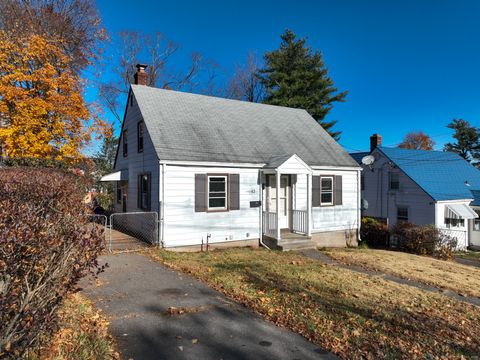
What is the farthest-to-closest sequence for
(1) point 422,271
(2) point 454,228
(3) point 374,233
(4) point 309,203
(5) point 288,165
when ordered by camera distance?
(2) point 454,228
(3) point 374,233
(4) point 309,203
(5) point 288,165
(1) point 422,271

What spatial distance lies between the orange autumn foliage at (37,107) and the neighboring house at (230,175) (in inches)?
104

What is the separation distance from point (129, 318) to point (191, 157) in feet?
23.4

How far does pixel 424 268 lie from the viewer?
10906mm

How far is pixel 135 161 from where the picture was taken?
46.4 feet

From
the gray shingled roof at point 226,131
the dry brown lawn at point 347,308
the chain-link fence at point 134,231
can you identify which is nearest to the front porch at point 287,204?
the gray shingled roof at point 226,131

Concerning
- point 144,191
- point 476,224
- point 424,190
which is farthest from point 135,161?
point 476,224

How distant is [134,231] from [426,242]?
1350 centimetres

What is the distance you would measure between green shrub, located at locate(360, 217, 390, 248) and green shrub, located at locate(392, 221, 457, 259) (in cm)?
82

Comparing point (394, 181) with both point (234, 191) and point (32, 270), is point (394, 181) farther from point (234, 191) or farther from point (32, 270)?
point (32, 270)

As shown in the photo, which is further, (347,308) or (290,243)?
(290,243)

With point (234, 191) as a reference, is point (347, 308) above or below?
below

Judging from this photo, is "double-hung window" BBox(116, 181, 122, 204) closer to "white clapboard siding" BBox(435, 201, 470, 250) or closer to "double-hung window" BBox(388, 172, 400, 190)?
"double-hung window" BBox(388, 172, 400, 190)

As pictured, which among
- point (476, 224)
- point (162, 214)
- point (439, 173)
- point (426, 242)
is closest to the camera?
point (162, 214)

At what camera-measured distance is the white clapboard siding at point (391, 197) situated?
21.2m
